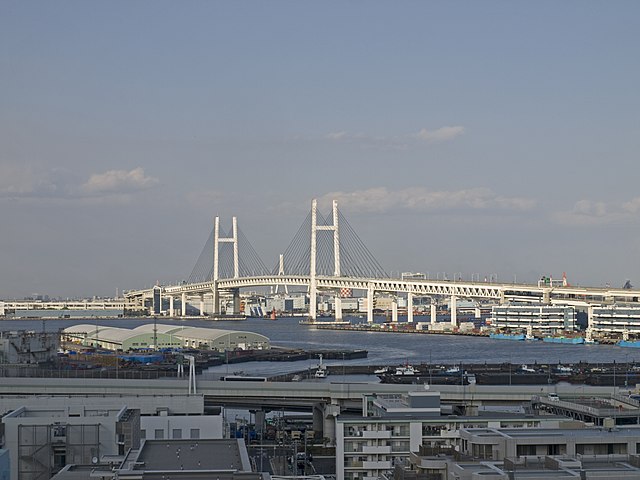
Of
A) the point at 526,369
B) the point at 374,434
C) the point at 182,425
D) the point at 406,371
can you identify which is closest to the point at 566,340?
the point at 526,369

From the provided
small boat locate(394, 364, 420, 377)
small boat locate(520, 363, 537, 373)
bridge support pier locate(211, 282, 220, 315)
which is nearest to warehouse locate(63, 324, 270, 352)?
small boat locate(394, 364, 420, 377)

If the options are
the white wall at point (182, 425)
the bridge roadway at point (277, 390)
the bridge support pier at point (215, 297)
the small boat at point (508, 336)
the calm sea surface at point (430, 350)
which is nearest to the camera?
the white wall at point (182, 425)

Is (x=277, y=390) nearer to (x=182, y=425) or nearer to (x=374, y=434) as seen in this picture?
(x=374, y=434)

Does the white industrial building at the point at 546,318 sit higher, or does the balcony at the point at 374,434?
the white industrial building at the point at 546,318

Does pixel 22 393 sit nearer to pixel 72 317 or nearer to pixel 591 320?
pixel 591 320

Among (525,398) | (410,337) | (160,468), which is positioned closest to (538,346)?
(410,337)

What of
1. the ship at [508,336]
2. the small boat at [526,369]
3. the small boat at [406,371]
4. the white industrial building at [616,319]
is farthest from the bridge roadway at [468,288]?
the small boat at [406,371]

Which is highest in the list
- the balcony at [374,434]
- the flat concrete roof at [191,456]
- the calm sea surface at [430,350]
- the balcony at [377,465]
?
the calm sea surface at [430,350]

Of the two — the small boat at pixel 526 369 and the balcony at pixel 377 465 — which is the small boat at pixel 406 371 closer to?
the small boat at pixel 526 369
